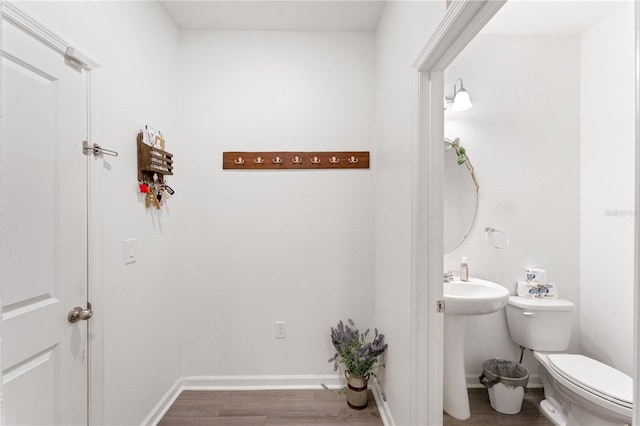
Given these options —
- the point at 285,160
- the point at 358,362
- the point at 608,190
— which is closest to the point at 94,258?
the point at 285,160

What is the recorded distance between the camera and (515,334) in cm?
208

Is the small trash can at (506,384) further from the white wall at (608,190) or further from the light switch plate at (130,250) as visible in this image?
the light switch plate at (130,250)

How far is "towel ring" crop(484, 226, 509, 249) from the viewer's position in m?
2.13

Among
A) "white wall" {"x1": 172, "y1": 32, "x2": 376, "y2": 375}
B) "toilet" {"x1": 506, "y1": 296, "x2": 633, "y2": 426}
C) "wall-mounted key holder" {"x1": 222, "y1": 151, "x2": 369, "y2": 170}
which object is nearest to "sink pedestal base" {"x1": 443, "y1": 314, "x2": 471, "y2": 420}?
"toilet" {"x1": 506, "y1": 296, "x2": 633, "y2": 426}

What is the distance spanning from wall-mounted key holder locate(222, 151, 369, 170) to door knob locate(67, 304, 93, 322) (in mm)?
1250

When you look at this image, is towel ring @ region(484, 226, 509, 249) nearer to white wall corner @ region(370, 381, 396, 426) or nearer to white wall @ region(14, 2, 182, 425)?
white wall corner @ region(370, 381, 396, 426)

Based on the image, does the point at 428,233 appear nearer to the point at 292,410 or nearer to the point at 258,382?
the point at 292,410

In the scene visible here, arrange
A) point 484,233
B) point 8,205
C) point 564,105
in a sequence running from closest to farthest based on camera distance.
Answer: point 8,205, point 564,105, point 484,233

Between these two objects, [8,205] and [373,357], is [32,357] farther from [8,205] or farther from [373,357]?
[373,357]

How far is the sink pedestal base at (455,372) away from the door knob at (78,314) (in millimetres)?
1884

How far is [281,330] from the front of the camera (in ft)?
7.43

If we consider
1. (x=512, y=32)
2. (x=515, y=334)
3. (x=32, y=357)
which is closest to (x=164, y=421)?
(x=32, y=357)

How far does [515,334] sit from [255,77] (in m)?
2.61

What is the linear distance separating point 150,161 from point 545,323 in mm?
2649
